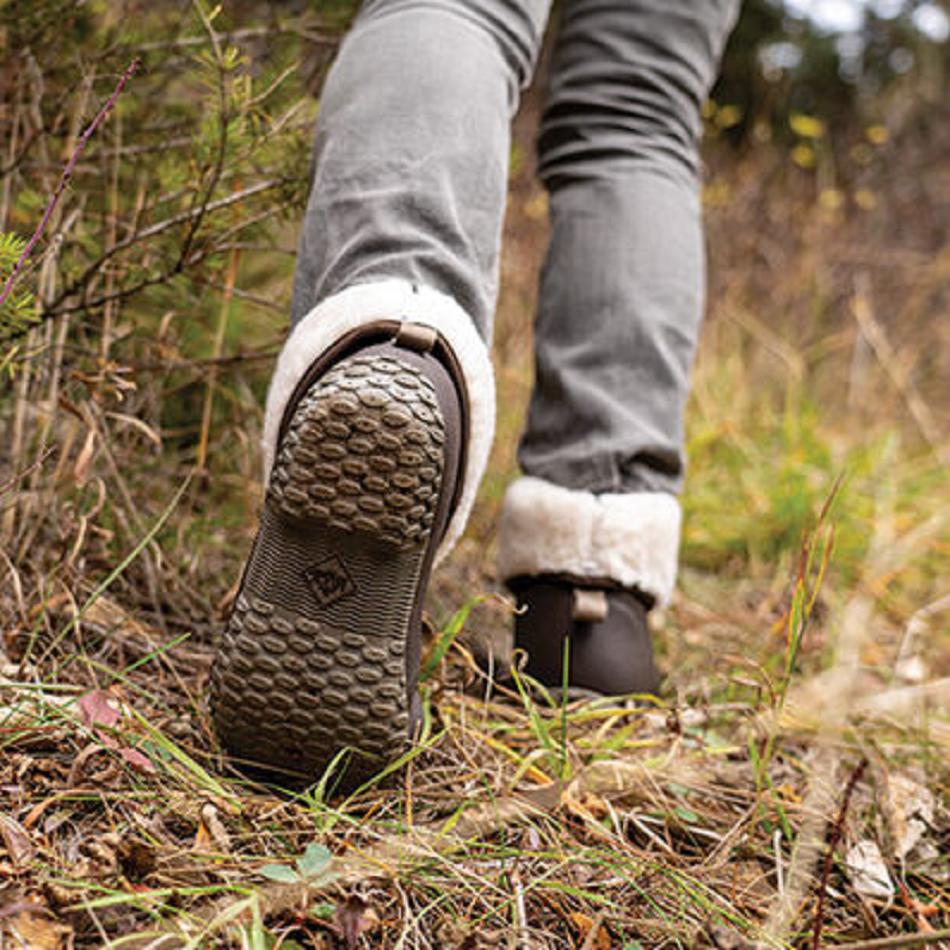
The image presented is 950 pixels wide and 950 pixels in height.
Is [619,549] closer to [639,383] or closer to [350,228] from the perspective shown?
[639,383]

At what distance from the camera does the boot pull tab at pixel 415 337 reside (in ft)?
2.73

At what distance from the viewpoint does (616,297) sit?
1158 mm

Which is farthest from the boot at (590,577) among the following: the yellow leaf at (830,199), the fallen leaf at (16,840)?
the yellow leaf at (830,199)

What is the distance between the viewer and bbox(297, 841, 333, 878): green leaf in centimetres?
72

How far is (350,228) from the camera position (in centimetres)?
91

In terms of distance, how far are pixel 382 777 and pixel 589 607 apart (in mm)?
323

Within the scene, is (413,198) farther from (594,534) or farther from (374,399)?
(594,534)

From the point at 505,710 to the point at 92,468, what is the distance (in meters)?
0.53

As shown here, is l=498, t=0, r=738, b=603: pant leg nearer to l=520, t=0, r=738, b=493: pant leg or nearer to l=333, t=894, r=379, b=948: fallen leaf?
l=520, t=0, r=738, b=493: pant leg

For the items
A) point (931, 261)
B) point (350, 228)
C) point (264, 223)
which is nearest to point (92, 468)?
point (264, 223)

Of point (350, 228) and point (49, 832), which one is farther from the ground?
point (350, 228)

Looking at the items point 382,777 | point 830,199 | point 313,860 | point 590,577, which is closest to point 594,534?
point 590,577

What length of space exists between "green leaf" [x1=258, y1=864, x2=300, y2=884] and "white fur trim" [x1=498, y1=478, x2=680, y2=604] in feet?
1.58

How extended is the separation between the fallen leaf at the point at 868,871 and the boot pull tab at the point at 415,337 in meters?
0.55
